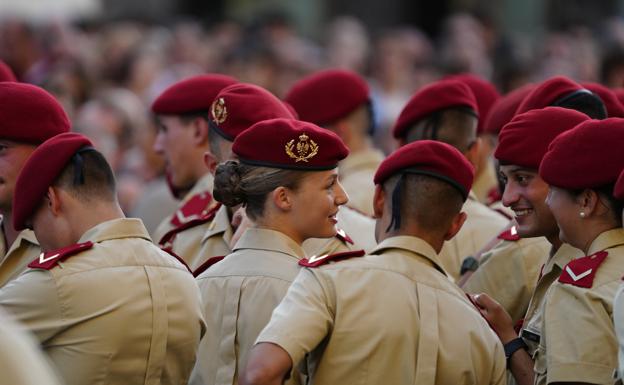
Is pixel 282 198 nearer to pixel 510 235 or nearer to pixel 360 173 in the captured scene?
pixel 510 235

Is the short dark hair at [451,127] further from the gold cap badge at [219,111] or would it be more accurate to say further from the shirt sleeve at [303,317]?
the shirt sleeve at [303,317]

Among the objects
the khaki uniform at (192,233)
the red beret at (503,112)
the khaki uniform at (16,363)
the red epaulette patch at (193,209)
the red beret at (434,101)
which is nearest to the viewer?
the khaki uniform at (16,363)

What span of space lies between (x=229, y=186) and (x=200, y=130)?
1905 millimetres

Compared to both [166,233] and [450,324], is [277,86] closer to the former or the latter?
[166,233]

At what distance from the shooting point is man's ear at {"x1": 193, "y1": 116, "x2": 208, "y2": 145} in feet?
25.1

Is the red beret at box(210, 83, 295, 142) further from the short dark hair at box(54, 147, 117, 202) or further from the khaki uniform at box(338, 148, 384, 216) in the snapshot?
the khaki uniform at box(338, 148, 384, 216)

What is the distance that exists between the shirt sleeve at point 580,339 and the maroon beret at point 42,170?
1.77 m

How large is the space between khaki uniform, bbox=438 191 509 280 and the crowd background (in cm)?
320

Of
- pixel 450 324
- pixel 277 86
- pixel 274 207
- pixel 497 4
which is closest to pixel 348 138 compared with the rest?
pixel 274 207

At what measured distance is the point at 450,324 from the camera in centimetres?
530

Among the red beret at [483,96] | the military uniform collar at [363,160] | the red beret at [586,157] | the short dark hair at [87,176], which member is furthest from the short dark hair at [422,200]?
the red beret at [483,96]

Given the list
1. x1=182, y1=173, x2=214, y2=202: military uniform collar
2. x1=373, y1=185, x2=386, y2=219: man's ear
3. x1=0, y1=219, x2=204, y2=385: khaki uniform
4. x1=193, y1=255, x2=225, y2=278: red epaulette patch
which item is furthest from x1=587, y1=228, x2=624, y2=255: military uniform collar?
x1=182, y1=173, x2=214, y2=202: military uniform collar

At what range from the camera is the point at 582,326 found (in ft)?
17.2

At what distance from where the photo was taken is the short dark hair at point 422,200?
5.43 m
